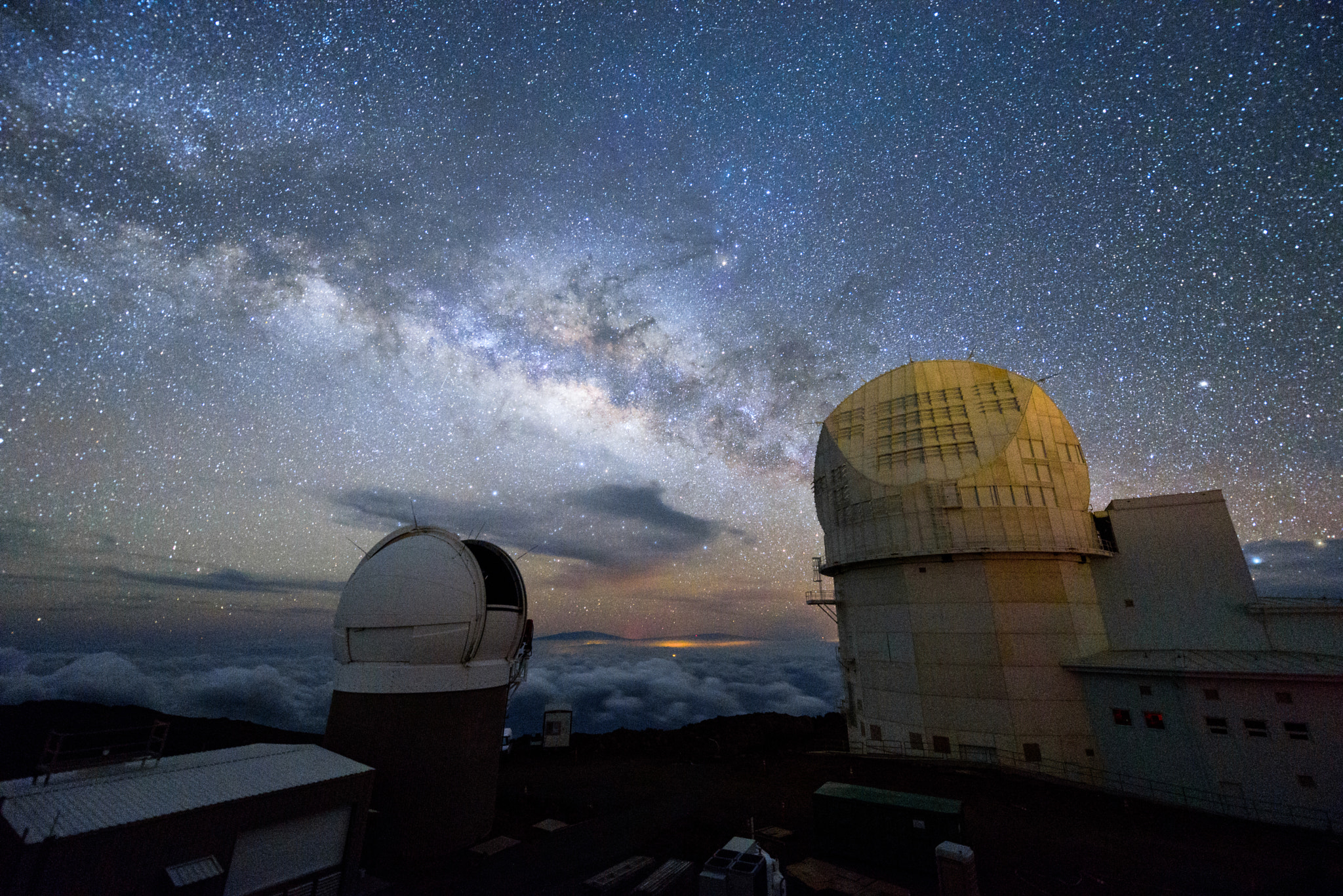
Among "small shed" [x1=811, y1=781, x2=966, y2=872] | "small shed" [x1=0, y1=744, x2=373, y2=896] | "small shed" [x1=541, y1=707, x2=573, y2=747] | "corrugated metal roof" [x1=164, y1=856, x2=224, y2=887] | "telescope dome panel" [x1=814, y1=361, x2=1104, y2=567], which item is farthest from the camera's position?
"small shed" [x1=541, y1=707, x2=573, y2=747]

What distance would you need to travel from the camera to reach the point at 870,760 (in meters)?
22.6

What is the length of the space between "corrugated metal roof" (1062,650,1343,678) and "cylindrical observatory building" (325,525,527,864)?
23.4m

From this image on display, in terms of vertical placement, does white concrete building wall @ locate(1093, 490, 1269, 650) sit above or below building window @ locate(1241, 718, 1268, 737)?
above

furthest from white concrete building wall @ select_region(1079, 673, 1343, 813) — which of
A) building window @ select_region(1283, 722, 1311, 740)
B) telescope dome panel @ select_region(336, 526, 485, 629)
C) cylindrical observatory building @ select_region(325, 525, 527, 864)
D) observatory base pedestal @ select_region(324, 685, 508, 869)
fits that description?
telescope dome panel @ select_region(336, 526, 485, 629)

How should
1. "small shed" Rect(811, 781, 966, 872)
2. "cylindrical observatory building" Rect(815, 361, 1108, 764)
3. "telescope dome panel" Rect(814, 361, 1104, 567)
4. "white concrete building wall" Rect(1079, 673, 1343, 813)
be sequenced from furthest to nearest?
1. "telescope dome panel" Rect(814, 361, 1104, 567)
2. "cylindrical observatory building" Rect(815, 361, 1108, 764)
3. "white concrete building wall" Rect(1079, 673, 1343, 813)
4. "small shed" Rect(811, 781, 966, 872)

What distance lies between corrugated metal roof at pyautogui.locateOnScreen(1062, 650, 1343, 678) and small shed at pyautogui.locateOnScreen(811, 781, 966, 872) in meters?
11.9

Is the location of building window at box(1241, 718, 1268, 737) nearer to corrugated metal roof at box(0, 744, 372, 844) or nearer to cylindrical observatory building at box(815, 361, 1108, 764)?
cylindrical observatory building at box(815, 361, 1108, 764)

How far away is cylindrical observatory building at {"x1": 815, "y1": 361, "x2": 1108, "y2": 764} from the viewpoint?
71.2ft

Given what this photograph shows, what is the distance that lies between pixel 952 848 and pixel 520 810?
14999 millimetres

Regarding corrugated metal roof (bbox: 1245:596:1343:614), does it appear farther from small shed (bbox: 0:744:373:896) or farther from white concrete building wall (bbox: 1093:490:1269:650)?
small shed (bbox: 0:744:373:896)

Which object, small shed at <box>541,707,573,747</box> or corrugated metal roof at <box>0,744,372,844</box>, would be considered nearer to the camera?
corrugated metal roof at <box>0,744,372,844</box>

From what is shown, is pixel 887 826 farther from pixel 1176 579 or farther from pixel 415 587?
pixel 1176 579

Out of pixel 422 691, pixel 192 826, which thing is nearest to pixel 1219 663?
pixel 422 691

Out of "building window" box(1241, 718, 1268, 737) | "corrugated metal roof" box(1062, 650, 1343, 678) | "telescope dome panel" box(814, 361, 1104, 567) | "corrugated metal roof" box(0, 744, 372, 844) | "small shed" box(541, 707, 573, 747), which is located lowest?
"small shed" box(541, 707, 573, 747)
